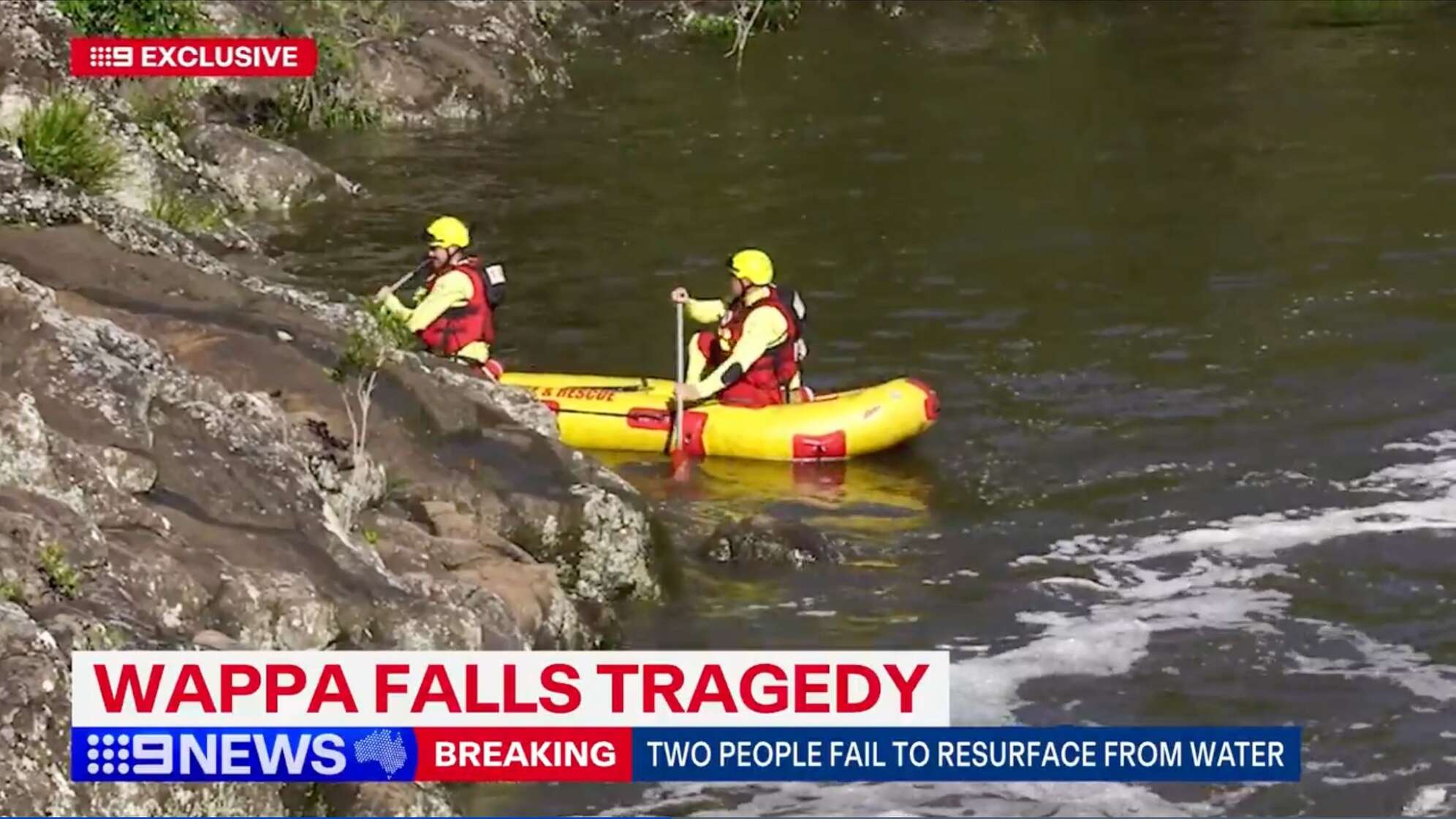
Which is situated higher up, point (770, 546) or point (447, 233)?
point (447, 233)

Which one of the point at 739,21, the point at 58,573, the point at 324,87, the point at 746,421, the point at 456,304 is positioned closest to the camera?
the point at 58,573

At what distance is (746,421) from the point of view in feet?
55.3

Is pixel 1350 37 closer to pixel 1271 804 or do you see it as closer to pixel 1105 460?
pixel 1105 460

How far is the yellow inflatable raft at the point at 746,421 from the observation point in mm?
16656

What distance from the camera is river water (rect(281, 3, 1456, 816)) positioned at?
12.2 m

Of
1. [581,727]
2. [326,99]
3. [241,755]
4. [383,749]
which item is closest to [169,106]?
[326,99]

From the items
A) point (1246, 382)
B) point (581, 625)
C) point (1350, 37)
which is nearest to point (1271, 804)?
point (581, 625)

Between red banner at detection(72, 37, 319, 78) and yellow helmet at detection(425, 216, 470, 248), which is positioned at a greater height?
red banner at detection(72, 37, 319, 78)

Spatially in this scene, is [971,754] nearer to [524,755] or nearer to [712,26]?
[524,755]

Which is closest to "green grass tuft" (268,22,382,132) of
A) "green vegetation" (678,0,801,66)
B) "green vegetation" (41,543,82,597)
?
"green vegetation" (678,0,801,66)

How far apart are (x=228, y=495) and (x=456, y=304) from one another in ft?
18.9

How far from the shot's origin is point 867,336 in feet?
65.6

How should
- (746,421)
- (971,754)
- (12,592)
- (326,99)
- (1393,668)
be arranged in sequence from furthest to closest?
(326,99) < (746,421) < (1393,668) < (971,754) < (12,592)

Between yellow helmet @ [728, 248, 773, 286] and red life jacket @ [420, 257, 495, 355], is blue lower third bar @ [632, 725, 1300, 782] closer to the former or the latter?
yellow helmet @ [728, 248, 773, 286]
